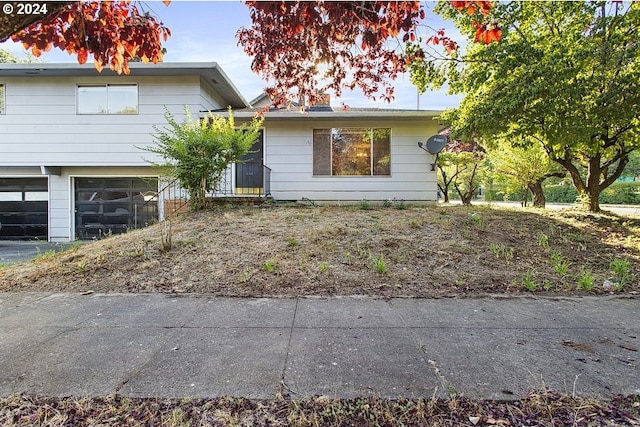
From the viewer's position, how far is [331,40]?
3.55 meters

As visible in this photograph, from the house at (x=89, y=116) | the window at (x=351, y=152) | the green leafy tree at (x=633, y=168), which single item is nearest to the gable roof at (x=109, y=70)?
the house at (x=89, y=116)

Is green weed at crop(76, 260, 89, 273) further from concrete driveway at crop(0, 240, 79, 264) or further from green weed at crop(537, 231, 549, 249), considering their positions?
green weed at crop(537, 231, 549, 249)

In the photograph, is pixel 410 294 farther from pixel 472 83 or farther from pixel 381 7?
pixel 472 83

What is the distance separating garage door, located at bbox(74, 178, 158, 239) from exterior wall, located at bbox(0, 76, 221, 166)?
2.48 ft

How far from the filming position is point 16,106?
11.1m

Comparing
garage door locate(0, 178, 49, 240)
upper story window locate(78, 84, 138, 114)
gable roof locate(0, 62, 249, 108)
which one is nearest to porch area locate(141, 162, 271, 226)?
upper story window locate(78, 84, 138, 114)

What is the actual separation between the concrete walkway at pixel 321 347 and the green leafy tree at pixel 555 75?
468 centimetres

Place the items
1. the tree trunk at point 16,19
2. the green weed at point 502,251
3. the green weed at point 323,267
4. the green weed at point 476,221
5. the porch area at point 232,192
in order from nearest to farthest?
the tree trunk at point 16,19
the green weed at point 323,267
the green weed at point 502,251
the green weed at point 476,221
the porch area at point 232,192

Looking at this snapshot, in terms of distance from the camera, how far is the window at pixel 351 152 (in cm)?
1155

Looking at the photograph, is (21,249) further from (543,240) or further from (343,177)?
(543,240)

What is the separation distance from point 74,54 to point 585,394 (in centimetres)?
511

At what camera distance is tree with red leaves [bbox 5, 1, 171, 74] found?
3.01 meters

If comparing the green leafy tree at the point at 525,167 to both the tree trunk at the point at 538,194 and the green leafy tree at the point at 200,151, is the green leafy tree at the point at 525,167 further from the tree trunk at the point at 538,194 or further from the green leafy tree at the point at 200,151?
the green leafy tree at the point at 200,151

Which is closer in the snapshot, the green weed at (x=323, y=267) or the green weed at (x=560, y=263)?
the green weed at (x=560, y=263)
